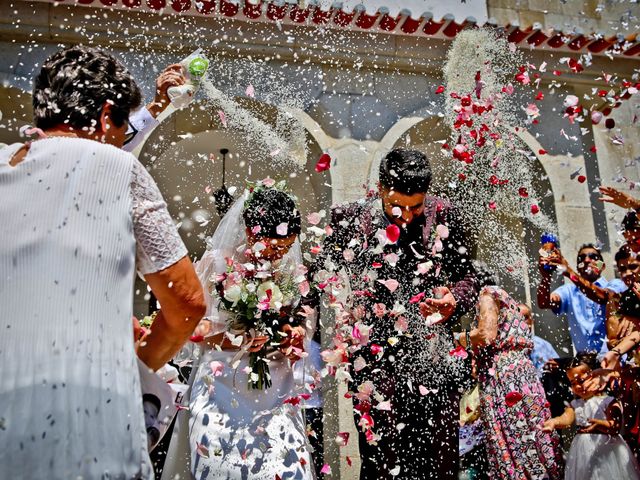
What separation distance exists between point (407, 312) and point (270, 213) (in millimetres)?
1188

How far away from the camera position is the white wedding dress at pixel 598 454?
463 centimetres

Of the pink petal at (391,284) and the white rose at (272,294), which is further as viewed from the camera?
the pink petal at (391,284)

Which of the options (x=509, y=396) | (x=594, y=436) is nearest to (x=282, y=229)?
(x=509, y=396)

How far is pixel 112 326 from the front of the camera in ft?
6.31

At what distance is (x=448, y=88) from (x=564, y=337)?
3151 mm

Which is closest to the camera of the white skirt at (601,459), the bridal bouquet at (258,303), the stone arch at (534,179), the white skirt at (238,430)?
the white skirt at (238,430)

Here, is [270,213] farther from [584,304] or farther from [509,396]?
[584,304]

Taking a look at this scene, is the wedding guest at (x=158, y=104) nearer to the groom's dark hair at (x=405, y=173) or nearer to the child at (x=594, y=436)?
the groom's dark hair at (x=405, y=173)

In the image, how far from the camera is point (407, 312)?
186 inches

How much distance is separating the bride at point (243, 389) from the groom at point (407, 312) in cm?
56

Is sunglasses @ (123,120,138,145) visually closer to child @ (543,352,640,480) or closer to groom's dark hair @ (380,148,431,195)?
groom's dark hair @ (380,148,431,195)

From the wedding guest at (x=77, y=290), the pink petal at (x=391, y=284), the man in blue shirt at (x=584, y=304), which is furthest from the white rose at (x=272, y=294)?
the man in blue shirt at (x=584, y=304)

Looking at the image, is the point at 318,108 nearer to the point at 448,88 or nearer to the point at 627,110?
the point at 448,88

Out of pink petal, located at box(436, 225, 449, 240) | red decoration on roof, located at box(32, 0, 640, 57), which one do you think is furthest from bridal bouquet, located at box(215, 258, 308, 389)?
red decoration on roof, located at box(32, 0, 640, 57)
